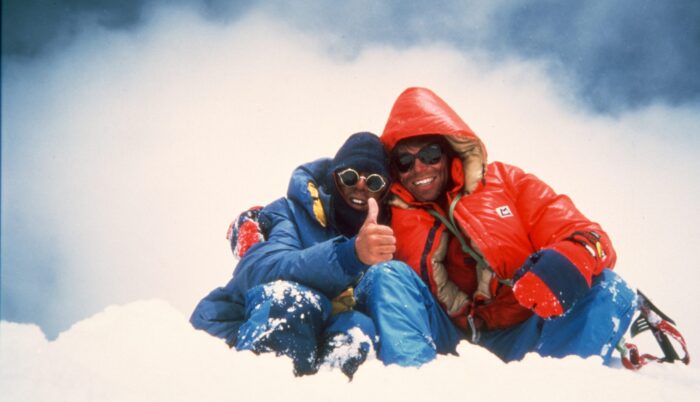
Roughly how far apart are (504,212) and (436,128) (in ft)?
2.21

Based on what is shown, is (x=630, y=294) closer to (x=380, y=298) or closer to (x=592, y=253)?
(x=592, y=253)

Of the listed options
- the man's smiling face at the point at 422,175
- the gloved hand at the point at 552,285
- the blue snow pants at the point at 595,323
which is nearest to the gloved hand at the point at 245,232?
the man's smiling face at the point at 422,175

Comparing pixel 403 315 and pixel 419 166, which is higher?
pixel 419 166

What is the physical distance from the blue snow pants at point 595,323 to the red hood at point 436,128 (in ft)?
2.93

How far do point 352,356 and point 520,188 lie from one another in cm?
148

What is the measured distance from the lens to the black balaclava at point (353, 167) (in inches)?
91.5

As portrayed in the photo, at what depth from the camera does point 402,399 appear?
112cm

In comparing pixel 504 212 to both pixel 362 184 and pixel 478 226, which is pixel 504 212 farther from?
pixel 362 184

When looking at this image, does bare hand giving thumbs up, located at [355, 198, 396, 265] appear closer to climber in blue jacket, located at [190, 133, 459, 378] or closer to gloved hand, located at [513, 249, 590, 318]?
climber in blue jacket, located at [190, 133, 459, 378]

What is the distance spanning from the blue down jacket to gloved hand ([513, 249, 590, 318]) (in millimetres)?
748

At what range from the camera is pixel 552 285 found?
1728 mm

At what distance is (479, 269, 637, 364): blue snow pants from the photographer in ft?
5.90

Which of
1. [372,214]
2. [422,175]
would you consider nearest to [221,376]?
[372,214]

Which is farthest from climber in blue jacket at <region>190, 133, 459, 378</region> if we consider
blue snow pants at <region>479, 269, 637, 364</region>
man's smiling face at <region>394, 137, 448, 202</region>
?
blue snow pants at <region>479, 269, 637, 364</region>
